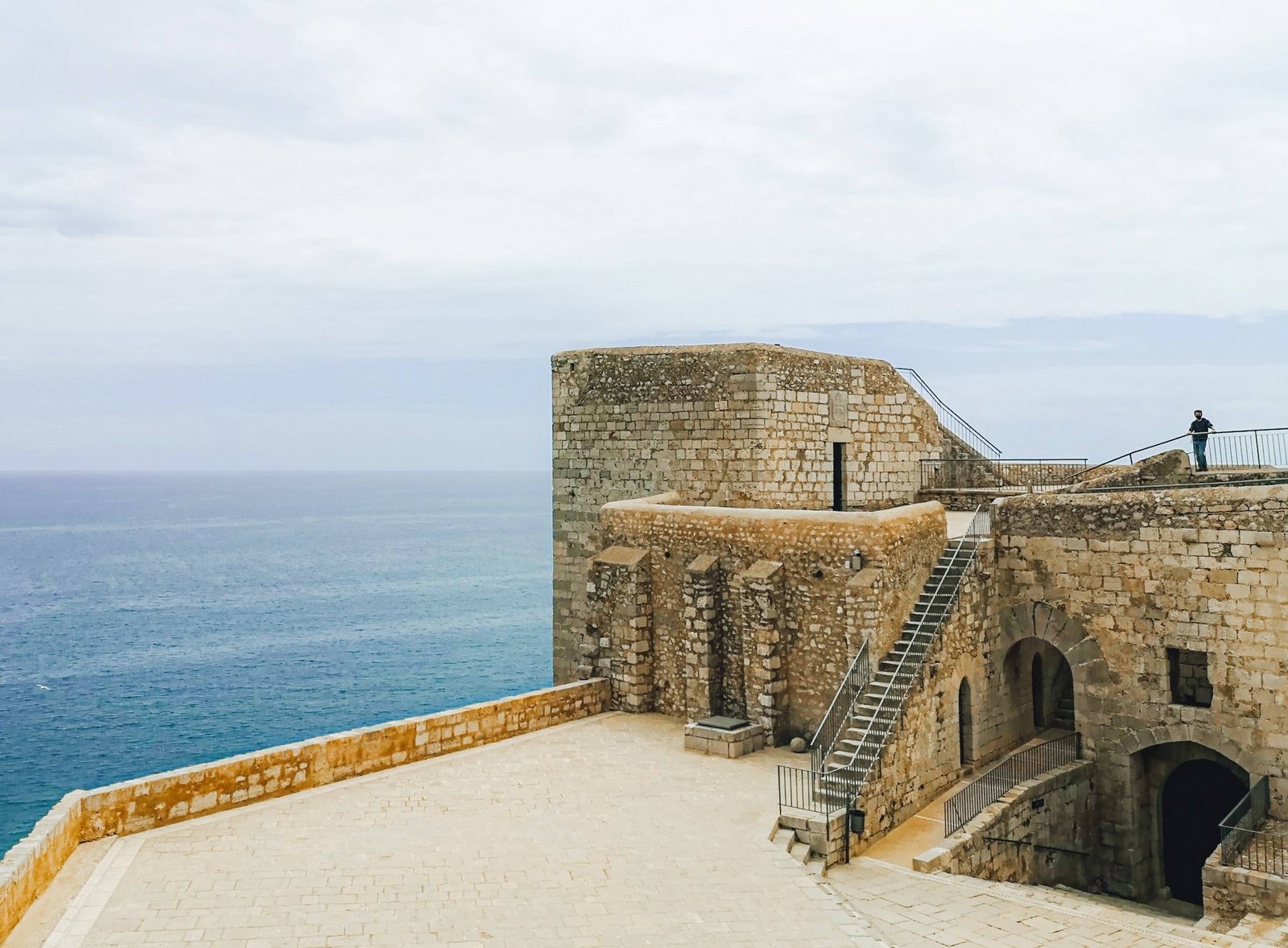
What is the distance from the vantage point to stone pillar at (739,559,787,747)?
19.5 meters

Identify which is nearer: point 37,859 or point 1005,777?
point 37,859

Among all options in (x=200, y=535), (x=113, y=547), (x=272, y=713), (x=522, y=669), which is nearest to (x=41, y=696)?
(x=272, y=713)

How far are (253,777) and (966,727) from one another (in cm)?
1194

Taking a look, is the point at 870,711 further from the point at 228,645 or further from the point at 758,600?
the point at 228,645

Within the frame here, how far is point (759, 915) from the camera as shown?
12828 mm

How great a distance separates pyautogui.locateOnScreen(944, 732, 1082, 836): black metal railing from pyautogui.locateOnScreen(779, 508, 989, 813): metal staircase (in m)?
1.56

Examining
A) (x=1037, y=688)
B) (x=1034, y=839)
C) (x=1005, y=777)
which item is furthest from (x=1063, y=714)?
(x=1034, y=839)

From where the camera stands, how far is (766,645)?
19.6 m

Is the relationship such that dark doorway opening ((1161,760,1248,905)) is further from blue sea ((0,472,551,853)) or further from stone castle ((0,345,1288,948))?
blue sea ((0,472,551,853))

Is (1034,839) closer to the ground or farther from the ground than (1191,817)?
farther from the ground

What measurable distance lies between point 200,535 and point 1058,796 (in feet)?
460

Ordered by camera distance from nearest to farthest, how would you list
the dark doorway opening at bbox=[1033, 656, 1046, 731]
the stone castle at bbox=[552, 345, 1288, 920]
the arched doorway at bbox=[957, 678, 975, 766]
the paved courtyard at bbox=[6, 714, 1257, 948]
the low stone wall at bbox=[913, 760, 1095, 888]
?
the paved courtyard at bbox=[6, 714, 1257, 948]
the low stone wall at bbox=[913, 760, 1095, 888]
the stone castle at bbox=[552, 345, 1288, 920]
the arched doorway at bbox=[957, 678, 975, 766]
the dark doorway opening at bbox=[1033, 656, 1046, 731]

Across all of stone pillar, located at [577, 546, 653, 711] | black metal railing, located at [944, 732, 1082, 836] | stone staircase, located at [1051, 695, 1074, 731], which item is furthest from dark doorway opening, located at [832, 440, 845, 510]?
black metal railing, located at [944, 732, 1082, 836]

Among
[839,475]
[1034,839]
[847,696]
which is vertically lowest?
[1034,839]
